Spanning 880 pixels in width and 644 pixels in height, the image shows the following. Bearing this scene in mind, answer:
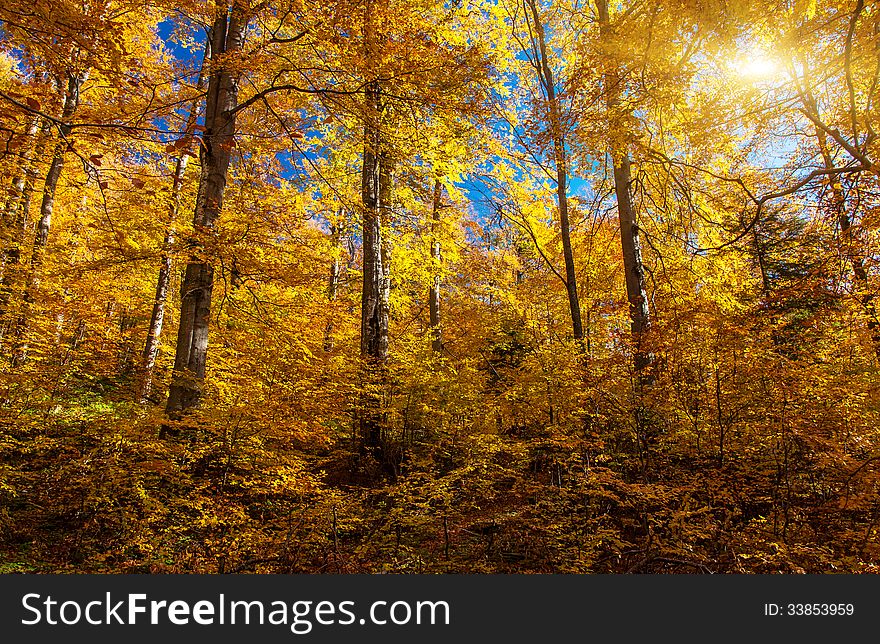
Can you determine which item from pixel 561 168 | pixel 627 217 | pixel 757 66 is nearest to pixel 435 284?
pixel 561 168

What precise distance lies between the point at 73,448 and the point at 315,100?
582cm

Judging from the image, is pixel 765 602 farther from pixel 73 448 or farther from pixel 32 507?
pixel 32 507

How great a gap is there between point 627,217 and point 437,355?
458cm

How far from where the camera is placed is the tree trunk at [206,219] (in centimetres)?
577

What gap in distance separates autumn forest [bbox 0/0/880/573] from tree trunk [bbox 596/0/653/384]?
0.06 metres

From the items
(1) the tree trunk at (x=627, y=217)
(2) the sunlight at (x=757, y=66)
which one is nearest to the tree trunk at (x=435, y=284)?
(1) the tree trunk at (x=627, y=217)

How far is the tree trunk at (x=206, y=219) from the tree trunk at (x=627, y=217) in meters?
5.14

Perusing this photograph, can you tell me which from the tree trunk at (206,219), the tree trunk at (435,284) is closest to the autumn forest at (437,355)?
the tree trunk at (206,219)

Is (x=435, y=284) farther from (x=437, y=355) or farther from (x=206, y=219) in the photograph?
(x=206, y=219)

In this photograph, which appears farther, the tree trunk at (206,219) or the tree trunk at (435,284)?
the tree trunk at (435,284)

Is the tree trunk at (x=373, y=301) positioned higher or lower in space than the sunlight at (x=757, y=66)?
lower

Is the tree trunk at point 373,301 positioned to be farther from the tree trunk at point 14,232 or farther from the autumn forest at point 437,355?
the tree trunk at point 14,232

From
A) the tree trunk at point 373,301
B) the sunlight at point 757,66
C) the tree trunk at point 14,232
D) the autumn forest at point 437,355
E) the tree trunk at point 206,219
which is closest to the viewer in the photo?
the autumn forest at point 437,355

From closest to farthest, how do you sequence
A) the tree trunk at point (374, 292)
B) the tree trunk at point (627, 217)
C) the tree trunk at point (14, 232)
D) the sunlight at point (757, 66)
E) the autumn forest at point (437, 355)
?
the autumn forest at point (437, 355)
the sunlight at point (757, 66)
the tree trunk at point (627, 217)
the tree trunk at point (14, 232)
the tree trunk at point (374, 292)
